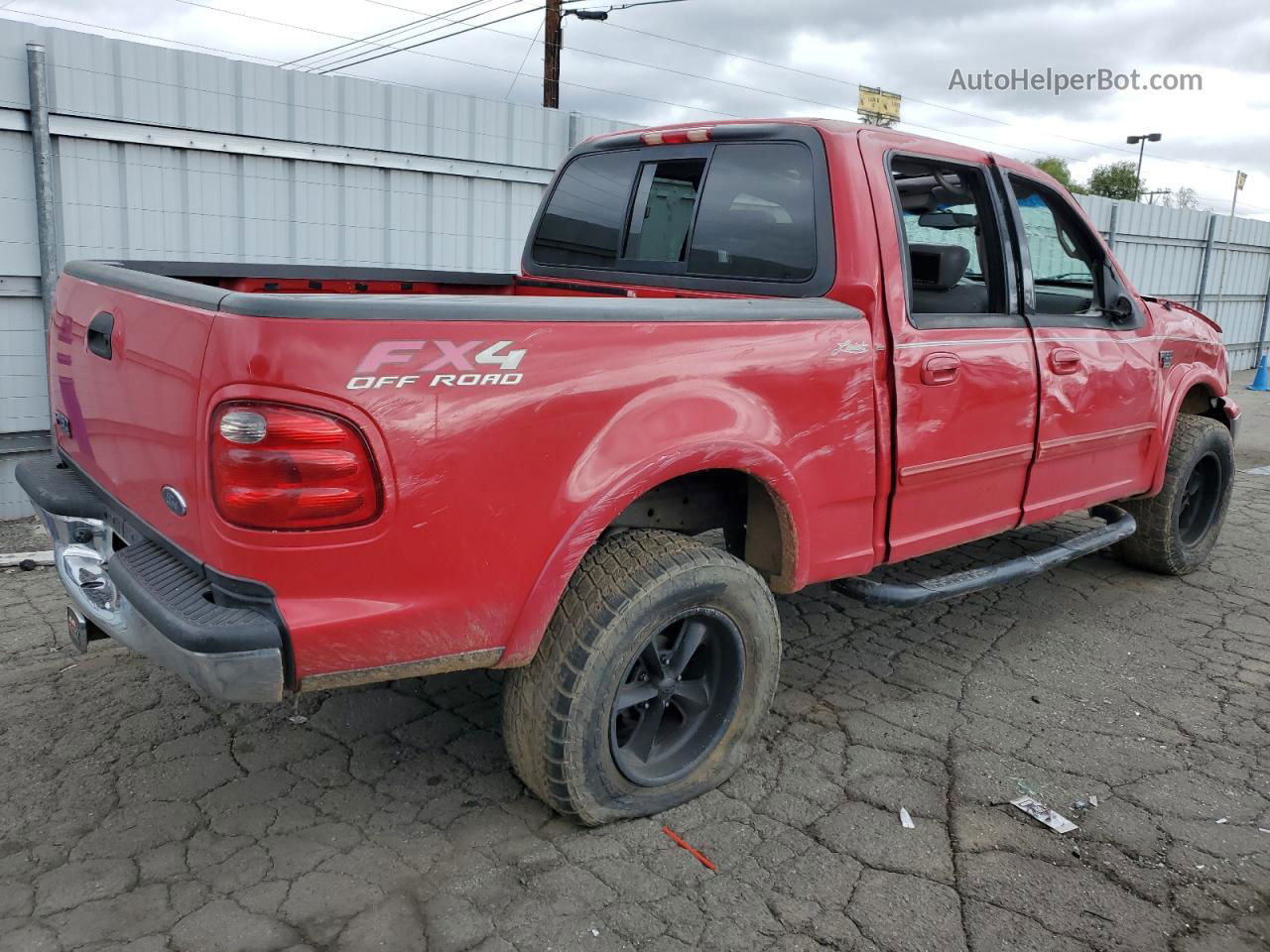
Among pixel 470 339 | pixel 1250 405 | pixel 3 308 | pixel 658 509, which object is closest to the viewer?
pixel 470 339

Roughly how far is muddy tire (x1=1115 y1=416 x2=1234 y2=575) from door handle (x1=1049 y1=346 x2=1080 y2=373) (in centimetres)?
137

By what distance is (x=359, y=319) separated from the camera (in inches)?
84.3

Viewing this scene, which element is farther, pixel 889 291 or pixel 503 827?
pixel 889 291

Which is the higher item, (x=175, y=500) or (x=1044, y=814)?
(x=175, y=500)

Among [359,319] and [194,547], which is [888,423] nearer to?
[359,319]

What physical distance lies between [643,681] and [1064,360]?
2154 millimetres

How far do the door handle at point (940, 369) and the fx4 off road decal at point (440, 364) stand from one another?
152 centimetres

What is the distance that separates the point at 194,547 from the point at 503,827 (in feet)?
3.83

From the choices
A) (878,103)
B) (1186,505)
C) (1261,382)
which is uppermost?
(878,103)

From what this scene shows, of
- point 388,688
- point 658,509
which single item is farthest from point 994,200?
point 388,688

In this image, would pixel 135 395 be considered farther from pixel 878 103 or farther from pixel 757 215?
pixel 878 103

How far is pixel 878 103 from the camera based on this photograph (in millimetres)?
17406

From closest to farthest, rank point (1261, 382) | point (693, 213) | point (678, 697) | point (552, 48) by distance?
point (678, 697) → point (693, 213) → point (1261, 382) → point (552, 48)

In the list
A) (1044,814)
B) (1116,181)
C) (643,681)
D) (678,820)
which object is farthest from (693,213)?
(1116,181)
